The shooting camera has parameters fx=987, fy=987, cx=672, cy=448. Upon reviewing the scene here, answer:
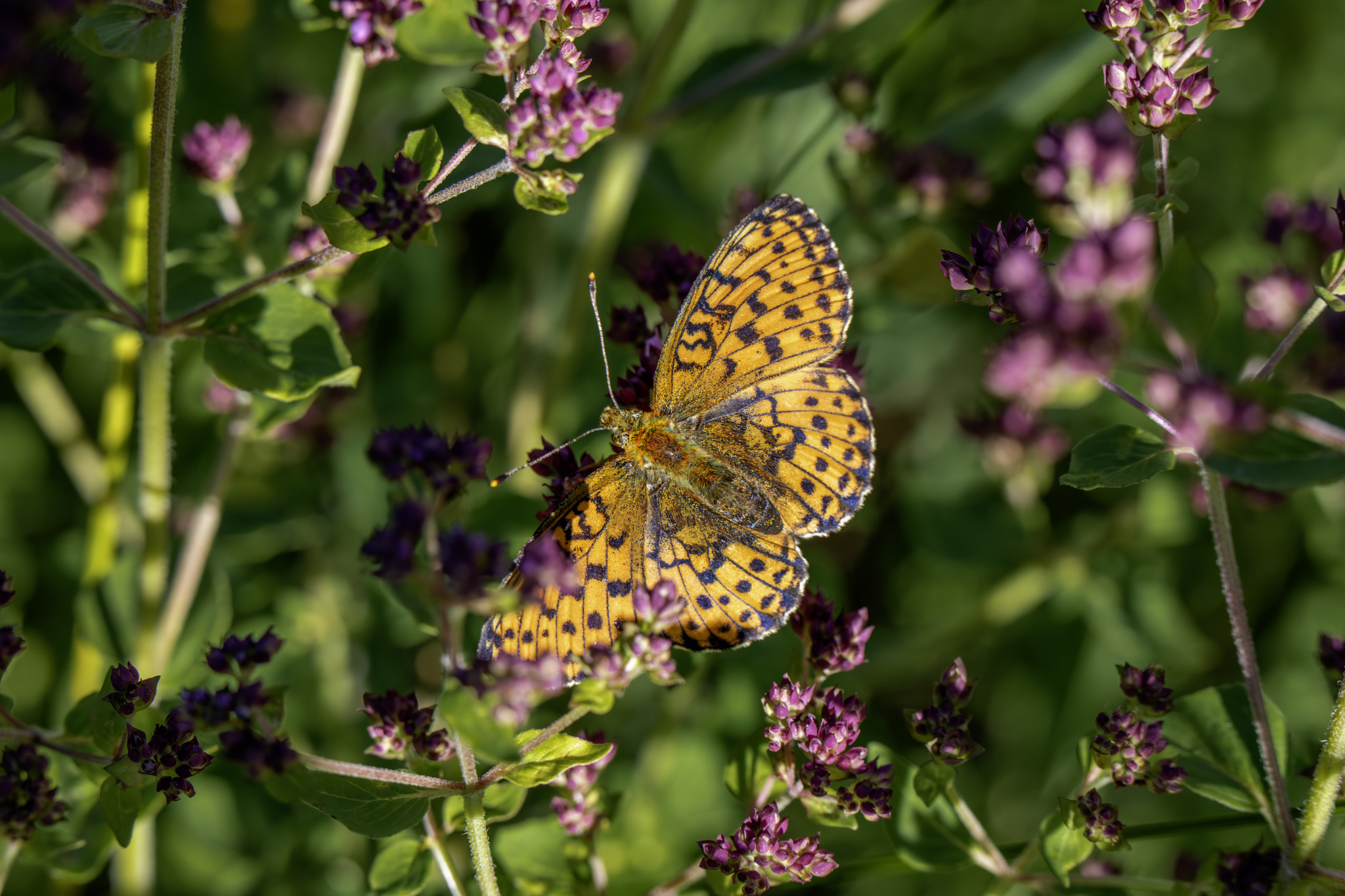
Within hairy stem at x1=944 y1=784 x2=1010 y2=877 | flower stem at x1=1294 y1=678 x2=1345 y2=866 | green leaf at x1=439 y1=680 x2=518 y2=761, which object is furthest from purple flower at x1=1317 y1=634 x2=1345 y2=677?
green leaf at x1=439 y1=680 x2=518 y2=761

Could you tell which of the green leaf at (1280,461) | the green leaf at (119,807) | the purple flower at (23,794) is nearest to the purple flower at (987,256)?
the green leaf at (1280,461)

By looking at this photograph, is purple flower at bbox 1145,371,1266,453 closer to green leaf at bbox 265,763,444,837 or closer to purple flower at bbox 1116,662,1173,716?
purple flower at bbox 1116,662,1173,716

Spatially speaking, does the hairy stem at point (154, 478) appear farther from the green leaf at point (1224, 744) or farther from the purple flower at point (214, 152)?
the green leaf at point (1224, 744)

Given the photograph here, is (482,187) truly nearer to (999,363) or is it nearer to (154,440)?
(154,440)

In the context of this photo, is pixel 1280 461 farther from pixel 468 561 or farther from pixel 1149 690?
pixel 468 561

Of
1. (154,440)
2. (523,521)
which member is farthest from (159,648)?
(523,521)

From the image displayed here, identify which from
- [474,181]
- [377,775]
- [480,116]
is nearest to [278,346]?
[474,181]
